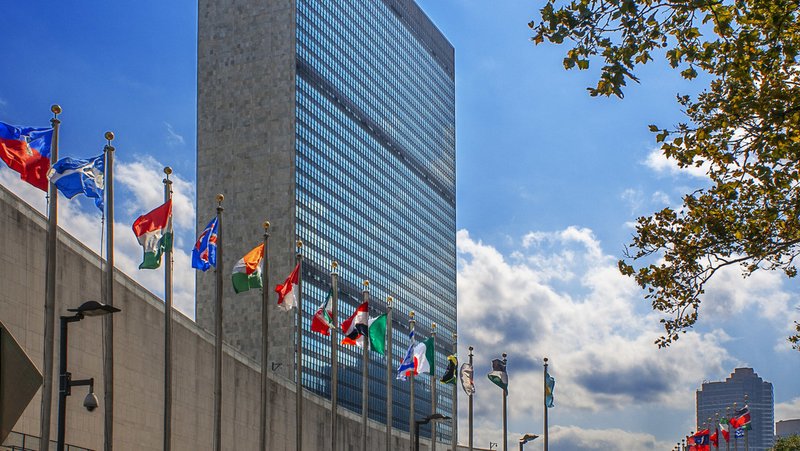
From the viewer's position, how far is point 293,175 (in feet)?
511

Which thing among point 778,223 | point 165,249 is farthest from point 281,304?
point 778,223

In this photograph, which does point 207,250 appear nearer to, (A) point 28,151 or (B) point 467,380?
(A) point 28,151

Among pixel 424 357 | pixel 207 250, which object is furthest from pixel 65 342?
pixel 424 357

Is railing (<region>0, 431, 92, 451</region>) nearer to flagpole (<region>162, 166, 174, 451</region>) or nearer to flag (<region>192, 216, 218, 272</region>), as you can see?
flagpole (<region>162, 166, 174, 451</region>)

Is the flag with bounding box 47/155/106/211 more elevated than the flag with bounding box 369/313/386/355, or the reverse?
the flag with bounding box 47/155/106/211

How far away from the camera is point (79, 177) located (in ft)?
127

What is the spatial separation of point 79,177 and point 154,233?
5.38 meters

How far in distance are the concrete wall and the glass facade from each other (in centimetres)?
8286

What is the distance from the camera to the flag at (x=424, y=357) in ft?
204

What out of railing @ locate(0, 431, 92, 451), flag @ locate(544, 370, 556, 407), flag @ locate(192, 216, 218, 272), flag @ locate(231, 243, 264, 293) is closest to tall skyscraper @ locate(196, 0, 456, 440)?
flag @ locate(544, 370, 556, 407)

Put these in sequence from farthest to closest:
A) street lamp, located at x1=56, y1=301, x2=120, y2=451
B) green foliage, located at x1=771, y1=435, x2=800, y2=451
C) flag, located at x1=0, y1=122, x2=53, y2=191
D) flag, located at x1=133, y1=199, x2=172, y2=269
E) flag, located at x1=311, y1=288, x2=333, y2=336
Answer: green foliage, located at x1=771, y1=435, x2=800, y2=451
flag, located at x1=311, y1=288, x2=333, y2=336
flag, located at x1=133, y1=199, x2=172, y2=269
flag, located at x1=0, y1=122, x2=53, y2=191
street lamp, located at x1=56, y1=301, x2=120, y2=451

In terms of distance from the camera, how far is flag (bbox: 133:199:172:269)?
43156 mm

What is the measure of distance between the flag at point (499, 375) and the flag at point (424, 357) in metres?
7.27

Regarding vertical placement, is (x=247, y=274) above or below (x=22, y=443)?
above
